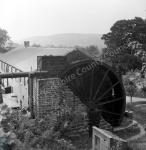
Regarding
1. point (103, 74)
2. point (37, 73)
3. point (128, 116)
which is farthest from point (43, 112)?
point (128, 116)

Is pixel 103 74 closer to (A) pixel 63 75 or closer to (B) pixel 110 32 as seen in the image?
(A) pixel 63 75

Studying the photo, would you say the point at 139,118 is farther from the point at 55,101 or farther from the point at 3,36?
the point at 3,36

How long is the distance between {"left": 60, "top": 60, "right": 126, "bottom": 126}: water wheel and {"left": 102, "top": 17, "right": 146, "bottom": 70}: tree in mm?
8525

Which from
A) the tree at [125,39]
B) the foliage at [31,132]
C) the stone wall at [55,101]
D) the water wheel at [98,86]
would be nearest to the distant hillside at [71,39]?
the tree at [125,39]

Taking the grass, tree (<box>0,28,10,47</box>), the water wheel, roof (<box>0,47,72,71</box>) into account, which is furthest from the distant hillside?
the water wheel

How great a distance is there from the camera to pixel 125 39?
21359 millimetres

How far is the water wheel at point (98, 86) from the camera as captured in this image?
10.1m

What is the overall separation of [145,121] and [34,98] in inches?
254

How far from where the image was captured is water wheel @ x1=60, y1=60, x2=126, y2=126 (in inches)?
399

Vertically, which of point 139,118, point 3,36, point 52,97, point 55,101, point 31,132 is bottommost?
point 139,118

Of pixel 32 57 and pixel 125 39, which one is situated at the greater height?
pixel 125 39

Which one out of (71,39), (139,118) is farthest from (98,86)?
(71,39)

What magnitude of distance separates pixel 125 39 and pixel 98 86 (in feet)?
37.7

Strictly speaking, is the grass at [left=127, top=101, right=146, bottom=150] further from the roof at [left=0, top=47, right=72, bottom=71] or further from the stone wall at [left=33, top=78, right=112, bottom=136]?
the roof at [left=0, top=47, right=72, bottom=71]
